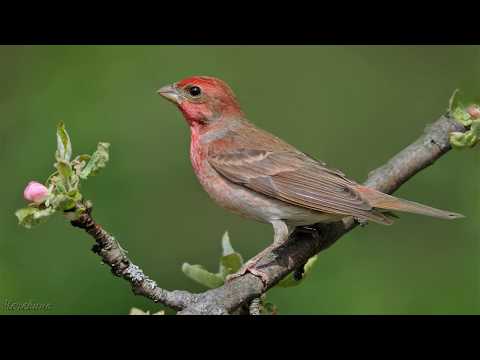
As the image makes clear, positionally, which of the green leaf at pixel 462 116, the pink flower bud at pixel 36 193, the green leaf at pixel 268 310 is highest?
the green leaf at pixel 462 116

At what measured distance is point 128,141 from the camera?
698 centimetres

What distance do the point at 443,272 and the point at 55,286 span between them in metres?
3.18

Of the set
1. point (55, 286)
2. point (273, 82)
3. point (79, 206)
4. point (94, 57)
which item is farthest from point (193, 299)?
point (273, 82)

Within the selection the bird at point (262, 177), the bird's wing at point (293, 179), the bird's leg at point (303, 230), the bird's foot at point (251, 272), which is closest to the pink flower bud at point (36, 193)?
the bird's foot at point (251, 272)

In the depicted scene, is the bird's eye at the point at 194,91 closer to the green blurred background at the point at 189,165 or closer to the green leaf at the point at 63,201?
the green blurred background at the point at 189,165

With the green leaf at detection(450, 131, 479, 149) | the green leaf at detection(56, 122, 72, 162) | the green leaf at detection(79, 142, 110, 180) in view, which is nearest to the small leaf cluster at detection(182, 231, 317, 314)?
the green leaf at detection(79, 142, 110, 180)

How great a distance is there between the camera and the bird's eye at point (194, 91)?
5.62 metres

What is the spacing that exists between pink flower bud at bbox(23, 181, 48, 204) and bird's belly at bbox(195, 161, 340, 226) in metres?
2.32

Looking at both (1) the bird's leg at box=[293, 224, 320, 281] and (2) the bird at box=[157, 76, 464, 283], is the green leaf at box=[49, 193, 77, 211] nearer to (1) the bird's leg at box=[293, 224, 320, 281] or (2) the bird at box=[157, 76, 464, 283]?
(1) the bird's leg at box=[293, 224, 320, 281]

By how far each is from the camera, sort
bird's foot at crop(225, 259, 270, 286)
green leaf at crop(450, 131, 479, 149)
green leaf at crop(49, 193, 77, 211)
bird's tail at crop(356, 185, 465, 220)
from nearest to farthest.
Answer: green leaf at crop(49, 193, 77, 211), bird's foot at crop(225, 259, 270, 286), green leaf at crop(450, 131, 479, 149), bird's tail at crop(356, 185, 465, 220)

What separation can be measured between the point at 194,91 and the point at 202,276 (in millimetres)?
2163

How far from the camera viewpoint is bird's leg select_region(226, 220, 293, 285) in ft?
12.4

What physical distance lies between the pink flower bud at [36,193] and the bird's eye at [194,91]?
110 inches

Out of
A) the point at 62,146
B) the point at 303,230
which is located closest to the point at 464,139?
the point at 303,230
